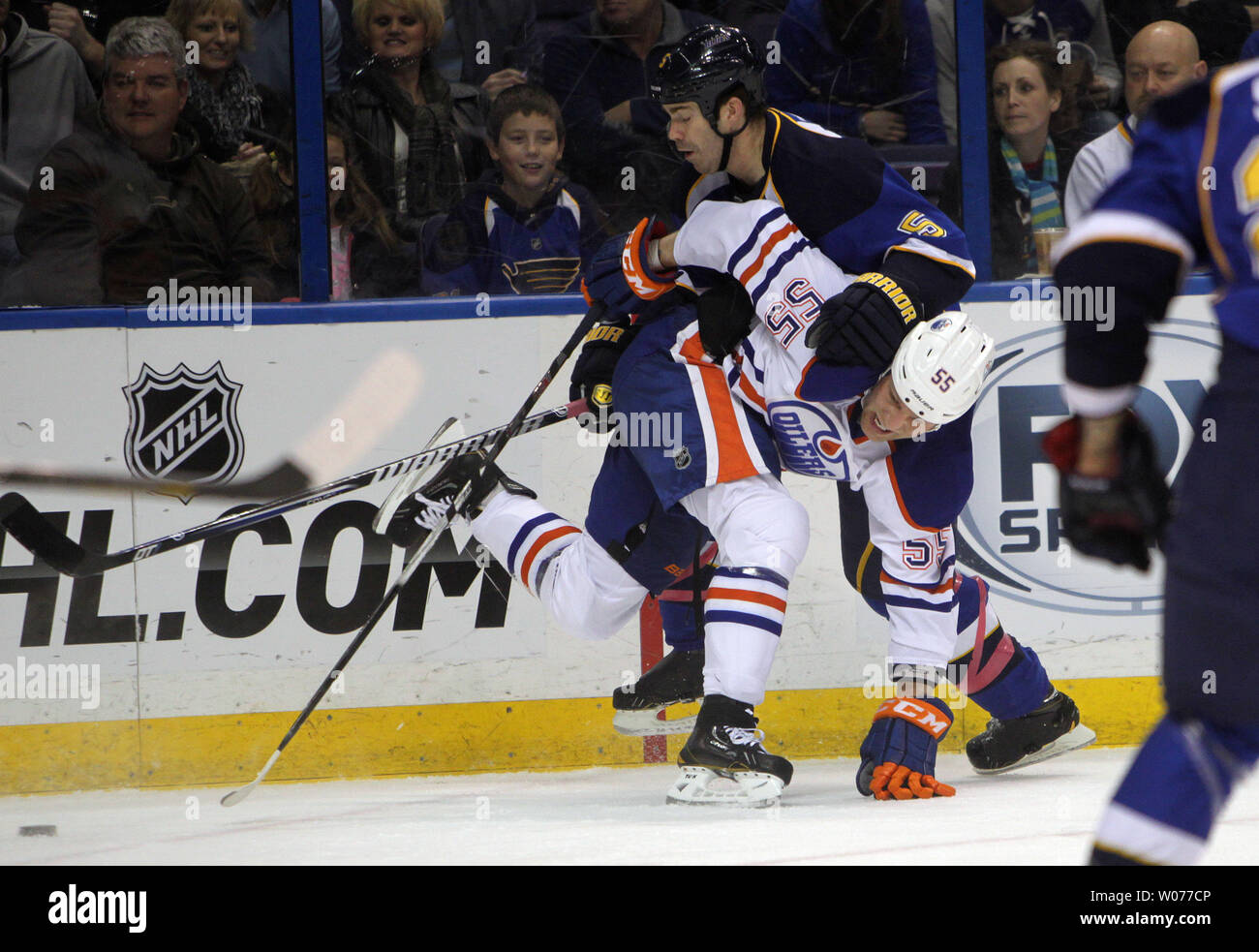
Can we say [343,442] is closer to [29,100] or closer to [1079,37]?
[29,100]

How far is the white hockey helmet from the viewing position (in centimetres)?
284

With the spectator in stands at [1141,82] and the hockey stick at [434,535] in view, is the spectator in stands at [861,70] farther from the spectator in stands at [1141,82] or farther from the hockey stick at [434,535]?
the hockey stick at [434,535]

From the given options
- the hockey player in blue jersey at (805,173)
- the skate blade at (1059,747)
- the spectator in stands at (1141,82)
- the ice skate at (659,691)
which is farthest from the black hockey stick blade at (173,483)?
the spectator in stands at (1141,82)

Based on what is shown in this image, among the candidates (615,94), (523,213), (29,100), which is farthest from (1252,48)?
(29,100)

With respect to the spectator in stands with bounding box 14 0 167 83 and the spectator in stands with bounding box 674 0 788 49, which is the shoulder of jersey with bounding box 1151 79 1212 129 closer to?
the spectator in stands with bounding box 674 0 788 49

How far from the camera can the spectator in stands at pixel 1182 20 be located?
3.86m

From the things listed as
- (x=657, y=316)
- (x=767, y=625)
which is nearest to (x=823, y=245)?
(x=657, y=316)

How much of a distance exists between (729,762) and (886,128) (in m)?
1.79

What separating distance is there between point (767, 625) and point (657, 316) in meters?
0.78

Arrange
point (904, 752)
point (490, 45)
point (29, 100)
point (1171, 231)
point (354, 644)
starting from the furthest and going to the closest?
point (490, 45), point (29, 100), point (354, 644), point (904, 752), point (1171, 231)

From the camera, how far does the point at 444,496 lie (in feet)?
11.5

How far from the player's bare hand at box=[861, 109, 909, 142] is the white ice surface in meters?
1.59
